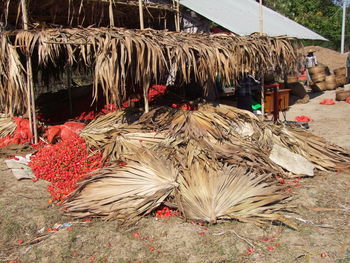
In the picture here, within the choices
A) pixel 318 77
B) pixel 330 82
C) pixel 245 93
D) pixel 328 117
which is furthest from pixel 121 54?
pixel 330 82

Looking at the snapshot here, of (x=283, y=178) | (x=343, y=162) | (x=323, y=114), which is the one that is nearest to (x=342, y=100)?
(x=323, y=114)

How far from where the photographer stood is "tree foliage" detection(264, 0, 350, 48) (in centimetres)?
3006

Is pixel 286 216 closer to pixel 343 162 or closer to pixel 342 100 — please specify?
pixel 343 162

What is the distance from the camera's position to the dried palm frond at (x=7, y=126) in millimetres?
7238

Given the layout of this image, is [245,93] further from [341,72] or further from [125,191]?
[341,72]

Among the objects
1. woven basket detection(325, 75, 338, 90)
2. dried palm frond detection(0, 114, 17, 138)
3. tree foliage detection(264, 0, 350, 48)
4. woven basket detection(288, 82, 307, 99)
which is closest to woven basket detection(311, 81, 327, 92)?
woven basket detection(325, 75, 338, 90)

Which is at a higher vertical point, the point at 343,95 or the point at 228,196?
the point at 343,95

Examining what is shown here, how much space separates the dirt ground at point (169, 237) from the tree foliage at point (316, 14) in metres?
27.7

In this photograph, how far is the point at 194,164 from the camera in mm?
5492

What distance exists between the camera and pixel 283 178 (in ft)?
20.3

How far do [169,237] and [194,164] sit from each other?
1.40 metres

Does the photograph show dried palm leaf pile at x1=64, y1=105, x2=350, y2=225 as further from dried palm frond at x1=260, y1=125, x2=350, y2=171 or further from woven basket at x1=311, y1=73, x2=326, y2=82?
woven basket at x1=311, y1=73, x2=326, y2=82

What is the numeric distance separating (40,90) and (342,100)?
11.8 metres

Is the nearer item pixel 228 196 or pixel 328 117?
pixel 228 196
